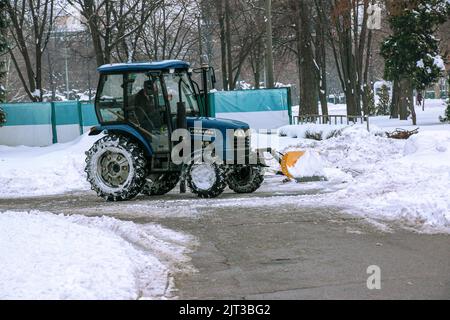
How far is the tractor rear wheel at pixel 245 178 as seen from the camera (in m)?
14.8

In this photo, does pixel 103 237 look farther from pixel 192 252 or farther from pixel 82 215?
pixel 82 215

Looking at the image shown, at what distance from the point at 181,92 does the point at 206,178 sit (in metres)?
1.87

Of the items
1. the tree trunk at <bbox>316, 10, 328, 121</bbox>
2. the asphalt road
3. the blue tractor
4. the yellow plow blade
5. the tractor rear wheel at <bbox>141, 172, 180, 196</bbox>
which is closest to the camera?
the asphalt road

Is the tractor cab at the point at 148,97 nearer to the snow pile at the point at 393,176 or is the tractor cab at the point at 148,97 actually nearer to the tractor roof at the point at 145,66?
the tractor roof at the point at 145,66

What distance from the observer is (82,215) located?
39.9ft

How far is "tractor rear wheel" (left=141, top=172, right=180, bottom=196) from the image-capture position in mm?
15212

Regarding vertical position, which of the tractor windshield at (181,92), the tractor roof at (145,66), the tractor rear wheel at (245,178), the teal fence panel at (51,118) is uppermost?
the tractor roof at (145,66)

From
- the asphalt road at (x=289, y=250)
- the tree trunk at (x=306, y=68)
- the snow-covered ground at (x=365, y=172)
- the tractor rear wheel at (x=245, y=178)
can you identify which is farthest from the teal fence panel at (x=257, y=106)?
the asphalt road at (x=289, y=250)

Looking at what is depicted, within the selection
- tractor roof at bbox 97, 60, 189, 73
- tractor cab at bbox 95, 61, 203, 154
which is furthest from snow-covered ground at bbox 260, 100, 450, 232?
tractor roof at bbox 97, 60, 189, 73

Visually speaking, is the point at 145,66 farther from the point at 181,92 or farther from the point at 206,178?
the point at 206,178

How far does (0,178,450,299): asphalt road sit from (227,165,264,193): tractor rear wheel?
3.87 ft

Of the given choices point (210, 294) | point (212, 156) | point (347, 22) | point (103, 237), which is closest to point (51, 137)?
A: point (347, 22)

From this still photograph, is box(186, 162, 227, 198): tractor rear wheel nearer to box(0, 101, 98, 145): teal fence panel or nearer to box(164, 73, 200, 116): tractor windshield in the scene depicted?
box(164, 73, 200, 116): tractor windshield
